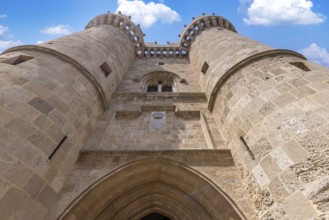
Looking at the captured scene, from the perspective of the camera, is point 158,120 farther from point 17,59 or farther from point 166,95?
point 17,59

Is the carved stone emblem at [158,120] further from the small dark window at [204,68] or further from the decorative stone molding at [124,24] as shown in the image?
the decorative stone molding at [124,24]

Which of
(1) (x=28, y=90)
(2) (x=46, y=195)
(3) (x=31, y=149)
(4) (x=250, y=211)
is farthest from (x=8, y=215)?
(4) (x=250, y=211)

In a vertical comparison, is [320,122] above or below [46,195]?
above

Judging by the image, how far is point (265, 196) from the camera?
10.6 ft

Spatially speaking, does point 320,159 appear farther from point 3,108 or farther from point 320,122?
point 3,108

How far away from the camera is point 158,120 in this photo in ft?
20.2

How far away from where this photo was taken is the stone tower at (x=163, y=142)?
9.97 ft

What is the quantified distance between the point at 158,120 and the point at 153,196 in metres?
2.39

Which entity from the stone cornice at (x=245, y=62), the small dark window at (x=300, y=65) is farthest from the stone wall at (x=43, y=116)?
the small dark window at (x=300, y=65)

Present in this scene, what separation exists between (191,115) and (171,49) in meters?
7.99

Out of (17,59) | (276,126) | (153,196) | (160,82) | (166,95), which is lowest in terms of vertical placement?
(153,196)

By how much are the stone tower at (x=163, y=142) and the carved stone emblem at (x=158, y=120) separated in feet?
0.11

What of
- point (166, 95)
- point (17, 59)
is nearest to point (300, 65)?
point (166, 95)

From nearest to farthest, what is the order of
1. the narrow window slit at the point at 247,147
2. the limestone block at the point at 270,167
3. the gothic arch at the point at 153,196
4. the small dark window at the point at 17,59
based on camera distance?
the limestone block at the point at 270,167
the gothic arch at the point at 153,196
the narrow window slit at the point at 247,147
the small dark window at the point at 17,59
